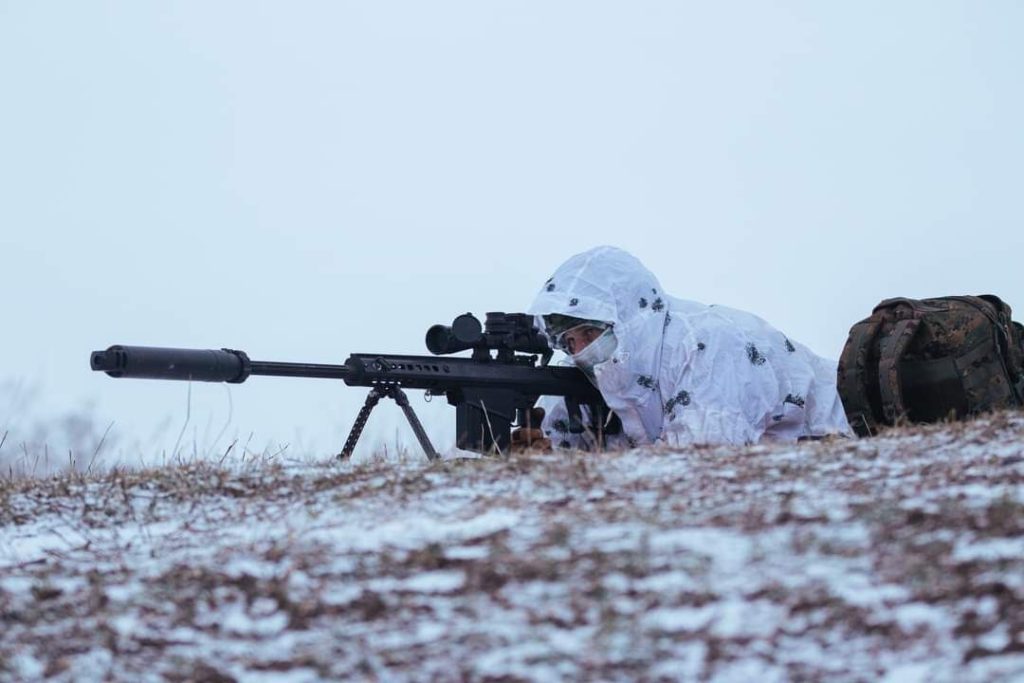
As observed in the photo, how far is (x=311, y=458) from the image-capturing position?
6832 millimetres

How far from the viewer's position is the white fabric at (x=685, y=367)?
338 inches

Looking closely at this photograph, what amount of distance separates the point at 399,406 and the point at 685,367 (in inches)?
63.7

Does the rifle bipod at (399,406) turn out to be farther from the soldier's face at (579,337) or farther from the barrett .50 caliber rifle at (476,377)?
the soldier's face at (579,337)

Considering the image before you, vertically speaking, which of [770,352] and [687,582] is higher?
[770,352]

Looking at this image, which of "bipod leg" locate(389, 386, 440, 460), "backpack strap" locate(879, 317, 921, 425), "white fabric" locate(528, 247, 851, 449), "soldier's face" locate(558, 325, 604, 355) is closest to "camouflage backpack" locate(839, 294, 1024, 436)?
"backpack strap" locate(879, 317, 921, 425)

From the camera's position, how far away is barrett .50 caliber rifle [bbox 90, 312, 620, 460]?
321 inches

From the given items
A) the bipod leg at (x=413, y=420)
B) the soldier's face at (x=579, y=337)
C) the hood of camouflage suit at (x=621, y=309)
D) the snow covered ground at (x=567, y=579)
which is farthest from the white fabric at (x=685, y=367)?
the snow covered ground at (x=567, y=579)

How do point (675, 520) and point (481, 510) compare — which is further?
point (481, 510)

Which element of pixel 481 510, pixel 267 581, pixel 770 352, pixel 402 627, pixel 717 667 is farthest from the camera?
pixel 770 352

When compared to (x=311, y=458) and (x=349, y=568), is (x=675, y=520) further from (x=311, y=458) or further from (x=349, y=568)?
(x=311, y=458)

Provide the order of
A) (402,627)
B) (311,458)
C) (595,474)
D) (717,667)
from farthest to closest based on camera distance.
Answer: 1. (311,458)
2. (595,474)
3. (402,627)
4. (717,667)

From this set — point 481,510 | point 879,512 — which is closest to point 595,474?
point 481,510

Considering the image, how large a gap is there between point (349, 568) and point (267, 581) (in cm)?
25

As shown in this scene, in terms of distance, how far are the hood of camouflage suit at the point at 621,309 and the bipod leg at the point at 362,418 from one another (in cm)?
127
